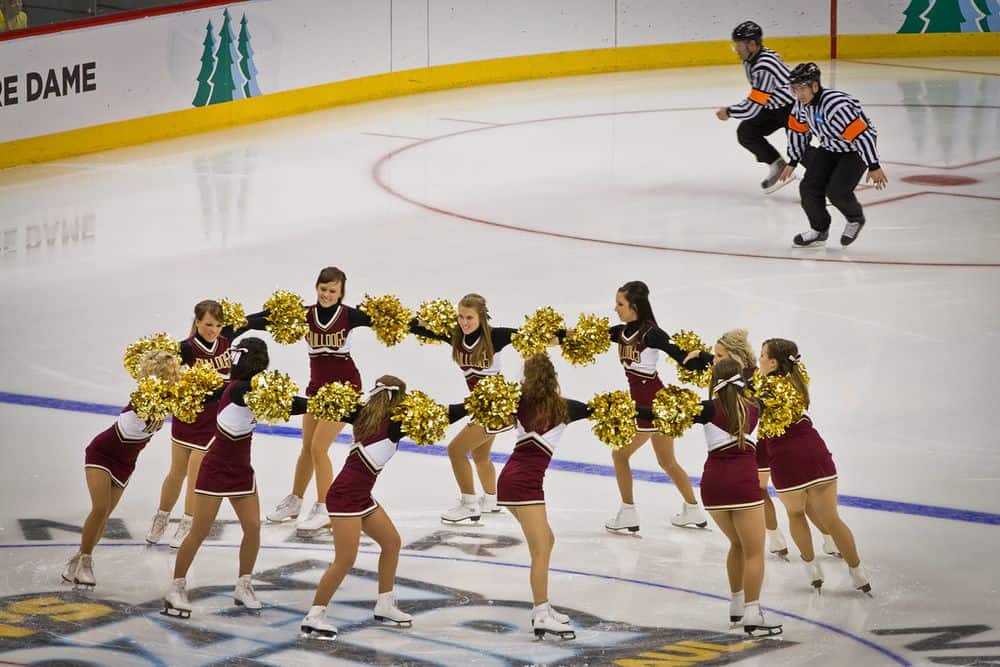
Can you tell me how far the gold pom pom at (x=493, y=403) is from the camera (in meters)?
7.36

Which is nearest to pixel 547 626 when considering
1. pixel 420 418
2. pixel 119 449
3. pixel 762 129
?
pixel 420 418

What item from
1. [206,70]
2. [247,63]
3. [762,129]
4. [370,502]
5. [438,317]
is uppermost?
[247,63]

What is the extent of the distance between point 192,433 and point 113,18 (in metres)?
11.2

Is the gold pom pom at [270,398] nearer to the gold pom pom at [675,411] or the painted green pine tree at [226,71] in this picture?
the gold pom pom at [675,411]

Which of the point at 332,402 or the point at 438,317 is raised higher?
the point at 438,317

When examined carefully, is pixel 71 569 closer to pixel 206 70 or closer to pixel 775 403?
pixel 775 403

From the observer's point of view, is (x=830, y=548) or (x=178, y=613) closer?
(x=178, y=613)

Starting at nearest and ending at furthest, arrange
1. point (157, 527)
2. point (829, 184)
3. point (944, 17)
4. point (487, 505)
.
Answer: point (157, 527) → point (487, 505) → point (829, 184) → point (944, 17)

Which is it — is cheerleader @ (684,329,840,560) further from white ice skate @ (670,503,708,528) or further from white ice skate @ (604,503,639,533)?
white ice skate @ (604,503,639,533)

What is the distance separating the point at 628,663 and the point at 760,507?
3.53ft

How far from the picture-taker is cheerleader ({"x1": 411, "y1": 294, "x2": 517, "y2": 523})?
8.61 m

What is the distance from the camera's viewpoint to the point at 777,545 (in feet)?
27.4

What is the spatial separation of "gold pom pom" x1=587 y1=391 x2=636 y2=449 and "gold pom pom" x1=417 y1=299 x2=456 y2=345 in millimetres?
1594

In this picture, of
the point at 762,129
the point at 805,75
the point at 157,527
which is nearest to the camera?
the point at 157,527
